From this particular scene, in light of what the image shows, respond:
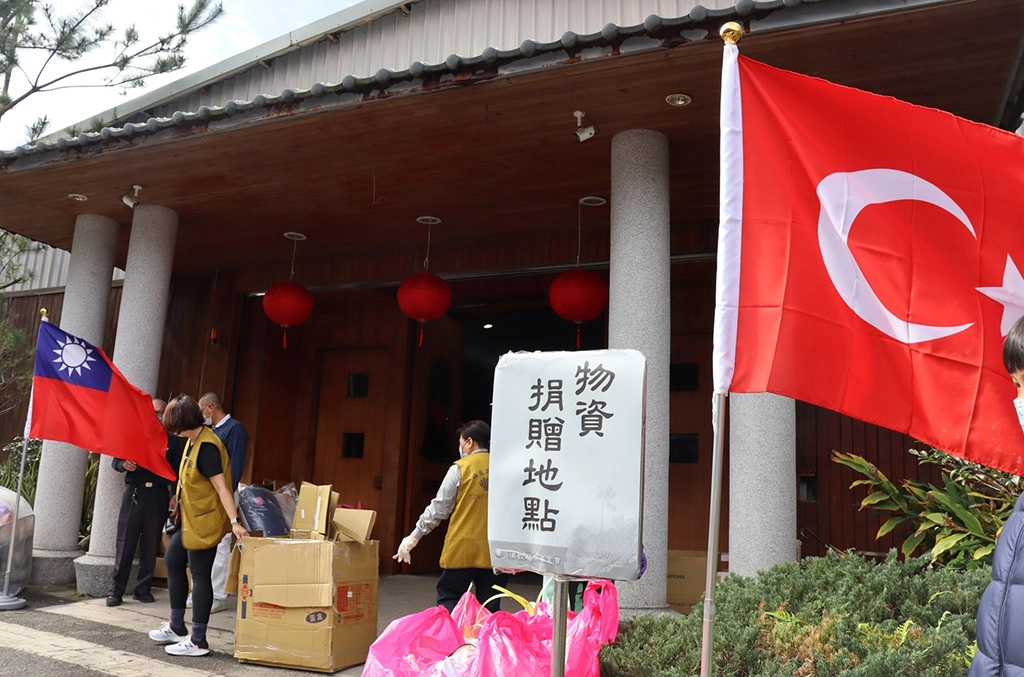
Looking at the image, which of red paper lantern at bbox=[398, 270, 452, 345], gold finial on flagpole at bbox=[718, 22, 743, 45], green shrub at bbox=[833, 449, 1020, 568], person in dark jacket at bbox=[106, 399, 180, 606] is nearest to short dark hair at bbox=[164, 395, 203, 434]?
person in dark jacket at bbox=[106, 399, 180, 606]

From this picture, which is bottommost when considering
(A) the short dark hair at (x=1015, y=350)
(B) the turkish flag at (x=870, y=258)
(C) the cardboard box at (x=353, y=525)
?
(C) the cardboard box at (x=353, y=525)

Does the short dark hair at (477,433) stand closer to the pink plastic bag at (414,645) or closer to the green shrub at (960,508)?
the pink plastic bag at (414,645)

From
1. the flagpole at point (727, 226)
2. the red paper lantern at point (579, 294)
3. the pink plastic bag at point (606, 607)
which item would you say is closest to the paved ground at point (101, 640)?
the pink plastic bag at point (606, 607)

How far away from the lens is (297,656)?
17.1ft

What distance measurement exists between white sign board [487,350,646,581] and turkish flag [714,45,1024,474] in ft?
1.17

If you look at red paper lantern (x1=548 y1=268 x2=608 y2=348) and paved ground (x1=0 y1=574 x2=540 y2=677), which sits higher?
red paper lantern (x1=548 y1=268 x2=608 y2=348)

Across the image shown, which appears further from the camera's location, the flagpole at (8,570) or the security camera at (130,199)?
the security camera at (130,199)

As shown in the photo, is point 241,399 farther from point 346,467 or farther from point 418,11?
point 418,11

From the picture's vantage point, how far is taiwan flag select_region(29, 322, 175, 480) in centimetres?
652

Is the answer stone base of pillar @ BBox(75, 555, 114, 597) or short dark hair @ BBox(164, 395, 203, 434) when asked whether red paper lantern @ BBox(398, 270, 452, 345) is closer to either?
short dark hair @ BBox(164, 395, 203, 434)

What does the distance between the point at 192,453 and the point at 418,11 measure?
6.14 m

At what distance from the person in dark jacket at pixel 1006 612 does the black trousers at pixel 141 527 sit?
6.86 meters

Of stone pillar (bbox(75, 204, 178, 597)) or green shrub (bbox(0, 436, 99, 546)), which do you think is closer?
stone pillar (bbox(75, 204, 178, 597))

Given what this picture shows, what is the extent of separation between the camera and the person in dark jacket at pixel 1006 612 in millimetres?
2068
